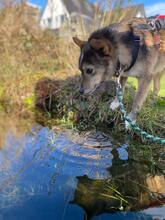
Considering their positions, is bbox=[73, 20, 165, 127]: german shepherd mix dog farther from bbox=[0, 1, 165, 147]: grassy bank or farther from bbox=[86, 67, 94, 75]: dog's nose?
bbox=[0, 1, 165, 147]: grassy bank

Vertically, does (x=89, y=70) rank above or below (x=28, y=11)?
below

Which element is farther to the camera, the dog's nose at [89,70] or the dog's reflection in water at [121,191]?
the dog's nose at [89,70]

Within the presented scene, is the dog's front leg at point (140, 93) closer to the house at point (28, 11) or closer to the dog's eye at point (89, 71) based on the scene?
the dog's eye at point (89, 71)

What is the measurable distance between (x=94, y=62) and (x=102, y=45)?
291mm

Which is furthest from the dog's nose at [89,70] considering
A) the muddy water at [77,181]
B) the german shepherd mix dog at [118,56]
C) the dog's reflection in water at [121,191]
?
the dog's reflection in water at [121,191]

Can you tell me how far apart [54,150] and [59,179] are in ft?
2.85

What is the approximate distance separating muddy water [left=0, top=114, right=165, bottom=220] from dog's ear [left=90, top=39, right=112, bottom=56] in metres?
1.30

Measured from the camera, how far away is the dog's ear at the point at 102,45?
13.3ft

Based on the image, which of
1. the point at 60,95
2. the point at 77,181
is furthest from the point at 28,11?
the point at 77,181

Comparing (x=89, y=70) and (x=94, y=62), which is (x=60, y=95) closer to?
(x=89, y=70)

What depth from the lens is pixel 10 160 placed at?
12.5 ft

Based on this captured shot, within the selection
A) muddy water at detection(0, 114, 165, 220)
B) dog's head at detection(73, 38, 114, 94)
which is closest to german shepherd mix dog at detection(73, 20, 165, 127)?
dog's head at detection(73, 38, 114, 94)

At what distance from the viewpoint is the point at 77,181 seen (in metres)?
3.30

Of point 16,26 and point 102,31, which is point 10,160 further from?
point 16,26
